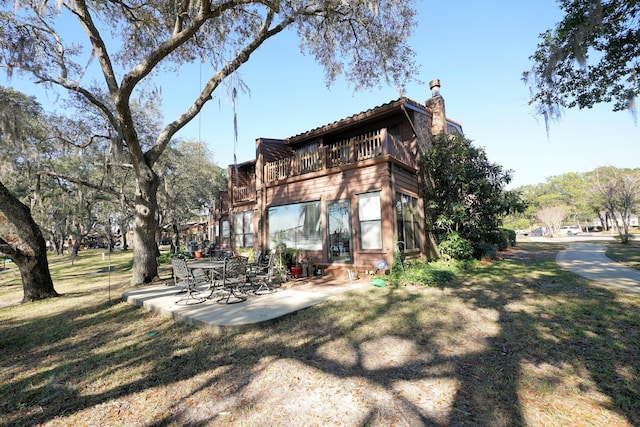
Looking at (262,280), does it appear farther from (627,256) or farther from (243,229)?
(627,256)

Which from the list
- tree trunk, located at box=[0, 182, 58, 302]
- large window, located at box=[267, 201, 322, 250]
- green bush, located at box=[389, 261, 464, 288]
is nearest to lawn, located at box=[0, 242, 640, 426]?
green bush, located at box=[389, 261, 464, 288]

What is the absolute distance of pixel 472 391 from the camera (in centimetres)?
300

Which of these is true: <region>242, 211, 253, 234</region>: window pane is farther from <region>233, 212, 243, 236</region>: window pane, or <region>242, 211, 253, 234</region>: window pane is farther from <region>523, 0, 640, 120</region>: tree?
<region>523, 0, 640, 120</region>: tree

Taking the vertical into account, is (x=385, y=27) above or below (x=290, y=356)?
above

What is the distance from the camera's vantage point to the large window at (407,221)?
976cm

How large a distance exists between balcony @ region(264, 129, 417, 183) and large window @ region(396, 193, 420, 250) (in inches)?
55.9

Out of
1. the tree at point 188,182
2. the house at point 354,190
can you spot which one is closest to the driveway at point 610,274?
the house at point 354,190

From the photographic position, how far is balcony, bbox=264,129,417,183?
9.57m

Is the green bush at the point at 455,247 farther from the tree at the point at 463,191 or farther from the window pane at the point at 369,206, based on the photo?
the window pane at the point at 369,206

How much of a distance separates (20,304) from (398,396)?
36.7 ft

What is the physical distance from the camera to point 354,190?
9773 mm

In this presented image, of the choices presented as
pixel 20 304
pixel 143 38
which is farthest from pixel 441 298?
pixel 143 38

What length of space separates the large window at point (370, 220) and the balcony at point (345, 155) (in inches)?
55.6

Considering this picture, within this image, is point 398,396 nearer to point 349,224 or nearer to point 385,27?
point 349,224
